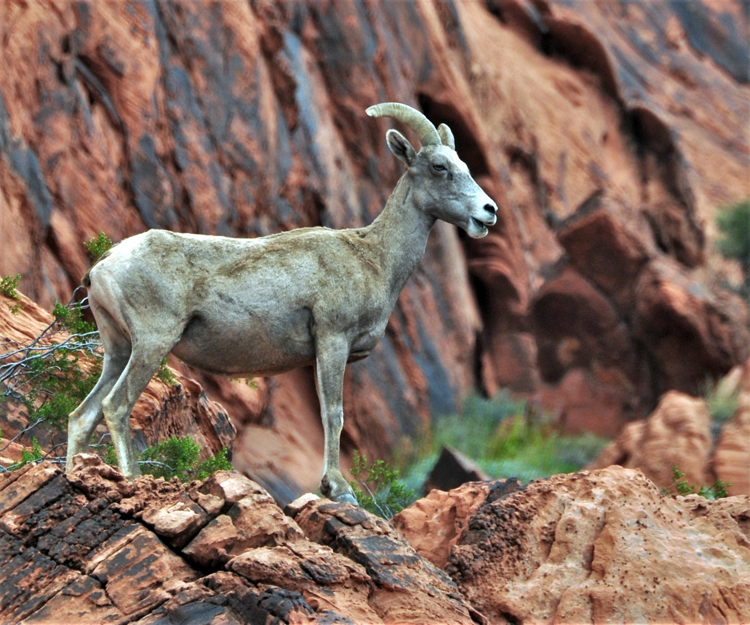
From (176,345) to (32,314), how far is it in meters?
2.47

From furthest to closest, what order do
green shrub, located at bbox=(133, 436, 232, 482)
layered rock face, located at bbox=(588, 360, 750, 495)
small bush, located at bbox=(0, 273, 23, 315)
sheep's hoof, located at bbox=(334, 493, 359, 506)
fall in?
1. layered rock face, located at bbox=(588, 360, 750, 495)
2. small bush, located at bbox=(0, 273, 23, 315)
3. green shrub, located at bbox=(133, 436, 232, 482)
4. sheep's hoof, located at bbox=(334, 493, 359, 506)

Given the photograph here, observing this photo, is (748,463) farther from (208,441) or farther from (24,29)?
(24,29)

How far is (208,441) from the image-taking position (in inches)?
361

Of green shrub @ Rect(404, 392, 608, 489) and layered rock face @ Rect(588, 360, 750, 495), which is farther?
green shrub @ Rect(404, 392, 608, 489)

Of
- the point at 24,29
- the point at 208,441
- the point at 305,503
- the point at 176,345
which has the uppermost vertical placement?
the point at 24,29

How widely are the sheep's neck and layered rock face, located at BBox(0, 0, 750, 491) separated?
481cm

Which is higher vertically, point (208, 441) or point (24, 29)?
point (24, 29)

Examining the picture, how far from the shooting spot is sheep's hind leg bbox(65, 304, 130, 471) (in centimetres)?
657

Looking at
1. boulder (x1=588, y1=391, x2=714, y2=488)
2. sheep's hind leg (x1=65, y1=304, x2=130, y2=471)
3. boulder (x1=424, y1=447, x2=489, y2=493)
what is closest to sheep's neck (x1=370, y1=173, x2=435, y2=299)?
sheep's hind leg (x1=65, y1=304, x2=130, y2=471)

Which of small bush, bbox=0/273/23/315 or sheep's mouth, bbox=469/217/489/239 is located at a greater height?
sheep's mouth, bbox=469/217/489/239

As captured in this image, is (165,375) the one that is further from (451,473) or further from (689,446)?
(689,446)

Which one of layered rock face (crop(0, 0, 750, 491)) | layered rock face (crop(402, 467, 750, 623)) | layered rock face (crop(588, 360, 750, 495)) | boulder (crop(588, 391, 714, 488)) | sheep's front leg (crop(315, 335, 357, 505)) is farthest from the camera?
layered rock face (crop(0, 0, 750, 491))

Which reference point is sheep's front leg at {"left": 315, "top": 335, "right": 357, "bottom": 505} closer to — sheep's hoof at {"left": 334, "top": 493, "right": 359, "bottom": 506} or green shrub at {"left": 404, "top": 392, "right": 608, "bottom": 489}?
sheep's hoof at {"left": 334, "top": 493, "right": 359, "bottom": 506}

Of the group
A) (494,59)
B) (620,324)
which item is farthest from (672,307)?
(494,59)
